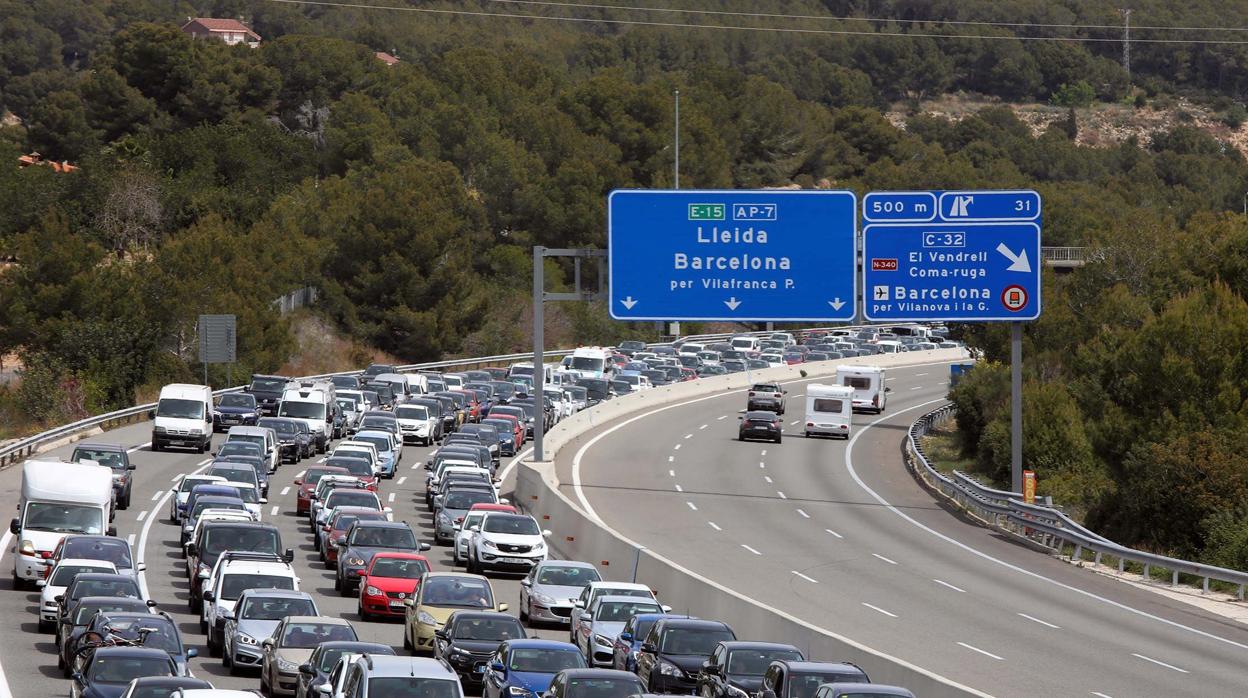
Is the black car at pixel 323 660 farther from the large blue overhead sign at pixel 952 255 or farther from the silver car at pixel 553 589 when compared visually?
the large blue overhead sign at pixel 952 255

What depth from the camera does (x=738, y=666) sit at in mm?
20766

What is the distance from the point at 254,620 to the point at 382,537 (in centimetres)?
846

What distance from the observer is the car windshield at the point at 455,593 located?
2609 cm

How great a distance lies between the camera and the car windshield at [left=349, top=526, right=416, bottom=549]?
32.3 m

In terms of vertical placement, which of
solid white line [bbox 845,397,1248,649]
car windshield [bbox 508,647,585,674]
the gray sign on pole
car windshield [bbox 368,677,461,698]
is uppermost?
the gray sign on pole

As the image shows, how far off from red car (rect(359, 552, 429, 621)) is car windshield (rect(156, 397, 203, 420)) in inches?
999

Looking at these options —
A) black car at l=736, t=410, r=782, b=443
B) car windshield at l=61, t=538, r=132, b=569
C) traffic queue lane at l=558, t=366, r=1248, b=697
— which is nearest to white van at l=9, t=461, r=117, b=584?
car windshield at l=61, t=538, r=132, b=569

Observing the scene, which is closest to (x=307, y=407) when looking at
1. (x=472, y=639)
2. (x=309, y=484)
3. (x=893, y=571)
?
(x=309, y=484)

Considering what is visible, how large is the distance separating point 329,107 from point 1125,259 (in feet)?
217

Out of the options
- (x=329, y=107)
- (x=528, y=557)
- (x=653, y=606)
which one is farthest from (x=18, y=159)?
(x=653, y=606)

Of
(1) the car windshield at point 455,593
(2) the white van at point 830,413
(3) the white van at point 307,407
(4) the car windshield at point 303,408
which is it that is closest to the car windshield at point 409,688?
(1) the car windshield at point 455,593

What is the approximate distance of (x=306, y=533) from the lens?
40312 mm

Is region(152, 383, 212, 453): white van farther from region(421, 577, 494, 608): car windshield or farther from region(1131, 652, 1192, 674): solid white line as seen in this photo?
region(1131, 652, 1192, 674): solid white line

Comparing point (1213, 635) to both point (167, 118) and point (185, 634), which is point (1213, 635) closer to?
point (185, 634)
